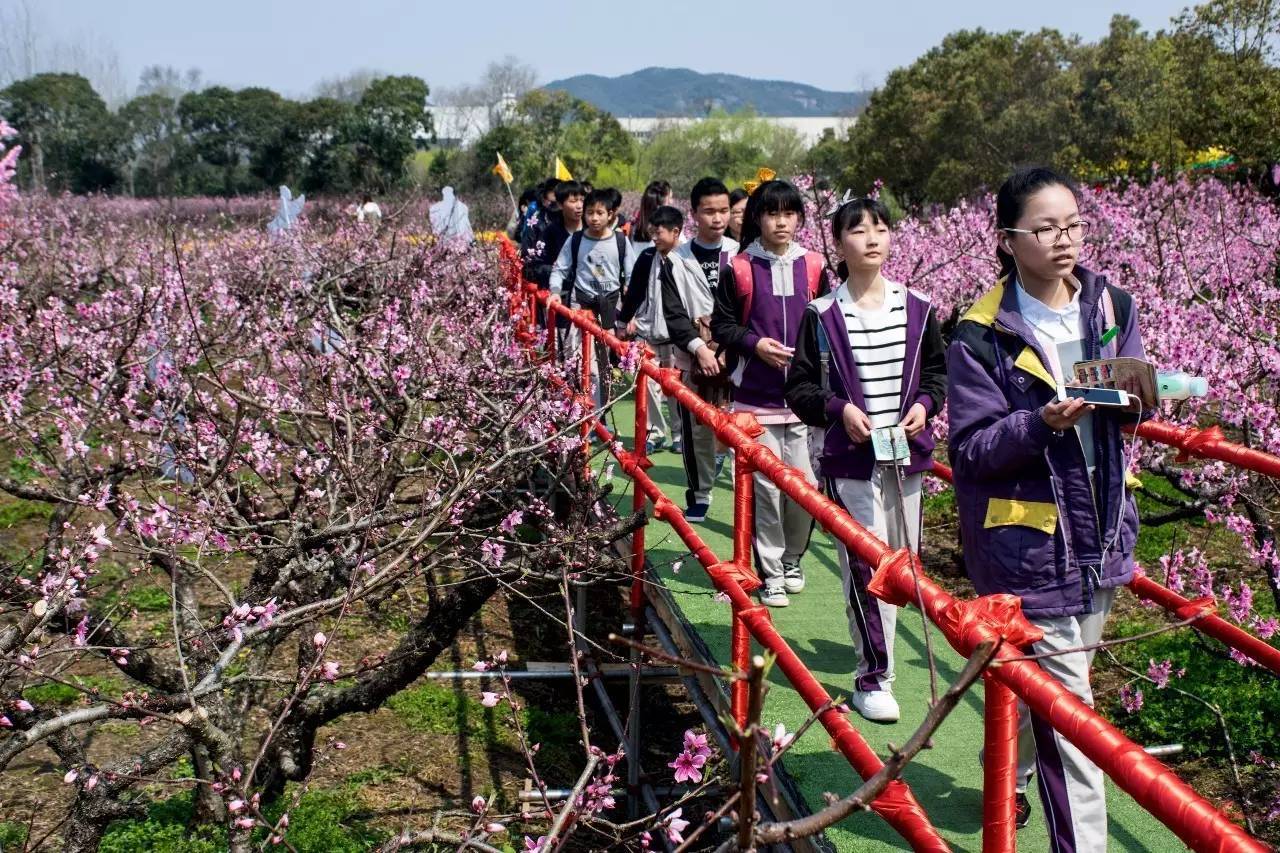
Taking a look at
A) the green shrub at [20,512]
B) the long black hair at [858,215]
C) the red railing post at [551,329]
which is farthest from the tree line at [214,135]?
the long black hair at [858,215]

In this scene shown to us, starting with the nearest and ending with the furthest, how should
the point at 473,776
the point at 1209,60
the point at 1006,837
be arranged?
the point at 1006,837, the point at 473,776, the point at 1209,60

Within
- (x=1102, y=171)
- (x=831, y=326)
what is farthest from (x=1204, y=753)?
(x=1102, y=171)

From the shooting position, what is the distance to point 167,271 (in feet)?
37.2

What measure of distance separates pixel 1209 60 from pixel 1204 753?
1658cm

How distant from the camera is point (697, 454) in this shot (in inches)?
248

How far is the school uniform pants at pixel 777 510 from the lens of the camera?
504cm

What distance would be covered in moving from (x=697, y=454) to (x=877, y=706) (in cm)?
260

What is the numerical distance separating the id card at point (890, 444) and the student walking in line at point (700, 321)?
2393 mm

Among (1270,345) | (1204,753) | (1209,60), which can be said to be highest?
(1209,60)

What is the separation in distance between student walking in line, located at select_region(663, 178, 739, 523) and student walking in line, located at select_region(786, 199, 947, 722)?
194 centimetres

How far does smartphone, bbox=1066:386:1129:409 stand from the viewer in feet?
8.19

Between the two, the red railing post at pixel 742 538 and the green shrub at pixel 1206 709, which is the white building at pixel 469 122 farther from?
the red railing post at pixel 742 538

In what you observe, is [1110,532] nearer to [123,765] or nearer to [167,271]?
[123,765]

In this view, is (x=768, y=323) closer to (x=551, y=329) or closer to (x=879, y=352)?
(x=879, y=352)
